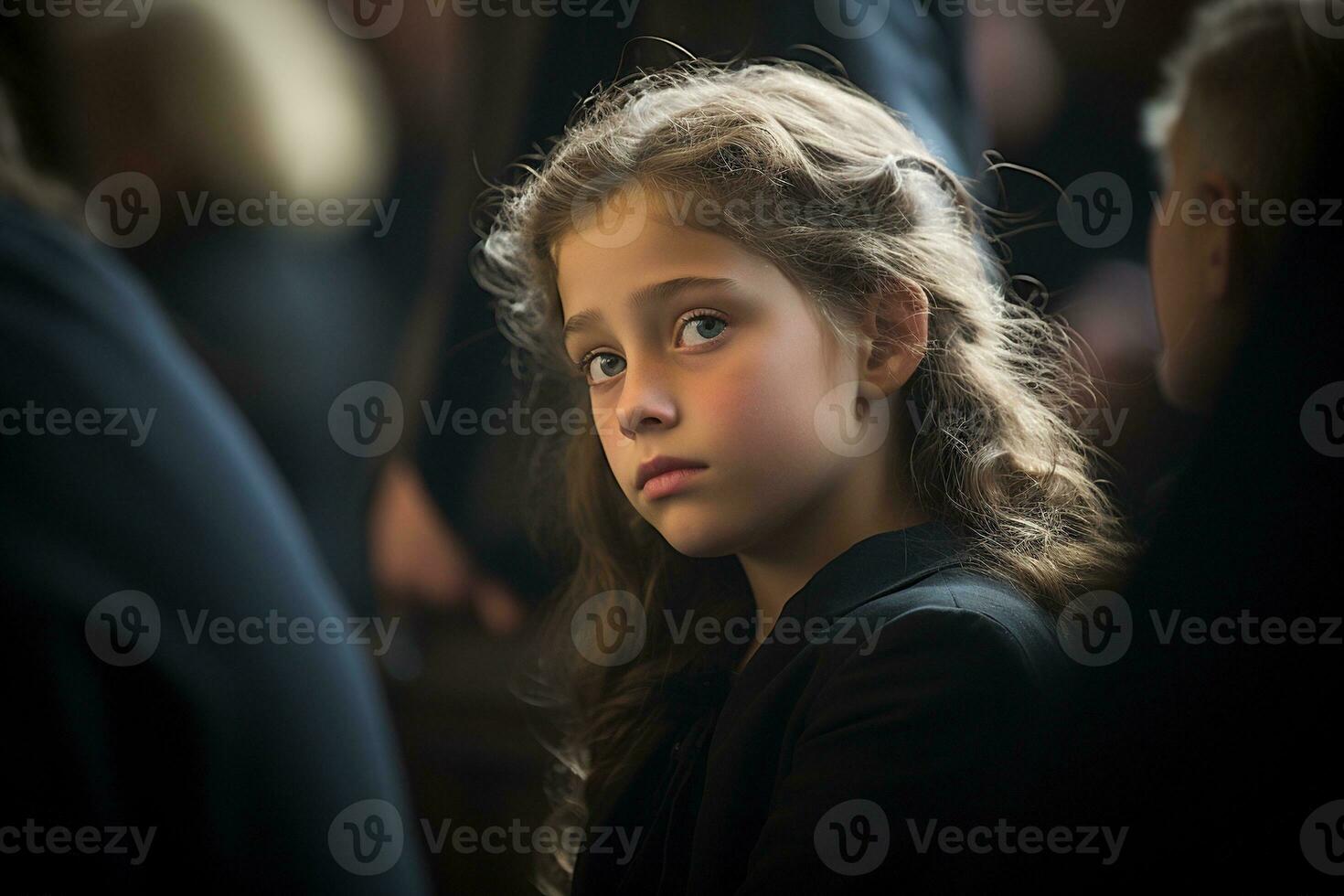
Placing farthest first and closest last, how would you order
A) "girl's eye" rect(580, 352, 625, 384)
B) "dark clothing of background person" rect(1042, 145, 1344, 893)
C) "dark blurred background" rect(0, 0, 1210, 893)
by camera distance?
"dark blurred background" rect(0, 0, 1210, 893), "girl's eye" rect(580, 352, 625, 384), "dark clothing of background person" rect(1042, 145, 1344, 893)

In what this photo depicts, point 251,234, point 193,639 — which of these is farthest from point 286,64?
point 193,639

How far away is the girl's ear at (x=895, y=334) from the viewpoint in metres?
0.59

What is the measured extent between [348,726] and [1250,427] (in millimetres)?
565

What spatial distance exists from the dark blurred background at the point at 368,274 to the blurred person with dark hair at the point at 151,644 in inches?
1.3

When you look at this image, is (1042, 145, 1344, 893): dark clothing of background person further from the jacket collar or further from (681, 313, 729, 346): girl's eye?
(681, 313, 729, 346): girl's eye

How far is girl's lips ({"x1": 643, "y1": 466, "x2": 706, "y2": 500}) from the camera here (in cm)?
56

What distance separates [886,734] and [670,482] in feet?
0.55

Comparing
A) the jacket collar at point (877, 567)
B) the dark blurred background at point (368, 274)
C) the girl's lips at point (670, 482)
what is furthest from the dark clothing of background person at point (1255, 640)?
the dark blurred background at point (368, 274)

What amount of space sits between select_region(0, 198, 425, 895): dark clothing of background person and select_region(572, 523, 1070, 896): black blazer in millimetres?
272

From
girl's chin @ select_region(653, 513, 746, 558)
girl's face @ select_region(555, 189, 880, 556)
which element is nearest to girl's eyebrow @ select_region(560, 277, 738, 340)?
girl's face @ select_region(555, 189, 880, 556)

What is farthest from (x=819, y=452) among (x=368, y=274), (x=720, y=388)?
(x=368, y=274)

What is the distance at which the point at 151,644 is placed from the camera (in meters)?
0.69

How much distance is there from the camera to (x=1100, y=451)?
0.62 m

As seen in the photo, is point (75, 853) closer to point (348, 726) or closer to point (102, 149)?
point (348, 726)
